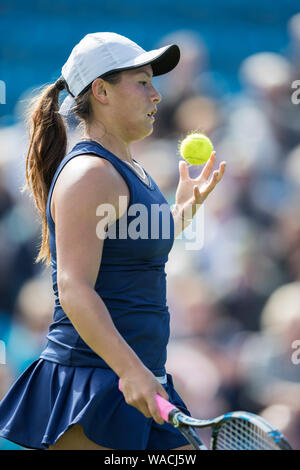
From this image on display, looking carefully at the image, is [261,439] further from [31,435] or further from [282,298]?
[282,298]

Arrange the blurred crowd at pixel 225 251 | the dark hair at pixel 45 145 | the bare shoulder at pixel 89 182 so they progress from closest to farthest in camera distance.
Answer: the bare shoulder at pixel 89 182 → the dark hair at pixel 45 145 → the blurred crowd at pixel 225 251

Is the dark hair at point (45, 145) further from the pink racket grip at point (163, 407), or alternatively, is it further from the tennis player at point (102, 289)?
the pink racket grip at point (163, 407)

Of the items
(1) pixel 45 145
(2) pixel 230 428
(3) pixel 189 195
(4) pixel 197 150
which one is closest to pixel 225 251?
(4) pixel 197 150

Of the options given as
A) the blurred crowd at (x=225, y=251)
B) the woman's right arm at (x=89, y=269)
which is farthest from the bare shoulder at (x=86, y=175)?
the blurred crowd at (x=225, y=251)

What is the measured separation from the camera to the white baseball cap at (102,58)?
1.74 metres

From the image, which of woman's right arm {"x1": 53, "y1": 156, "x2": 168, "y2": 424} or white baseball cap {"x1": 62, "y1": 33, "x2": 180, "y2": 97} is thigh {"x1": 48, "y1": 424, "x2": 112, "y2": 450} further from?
white baseball cap {"x1": 62, "y1": 33, "x2": 180, "y2": 97}

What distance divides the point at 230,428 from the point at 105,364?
34 cm

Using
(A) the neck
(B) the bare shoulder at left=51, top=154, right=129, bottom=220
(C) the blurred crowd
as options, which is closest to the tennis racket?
(B) the bare shoulder at left=51, top=154, right=129, bottom=220

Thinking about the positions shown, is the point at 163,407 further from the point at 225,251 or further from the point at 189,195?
the point at 225,251

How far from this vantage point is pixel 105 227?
1575 millimetres

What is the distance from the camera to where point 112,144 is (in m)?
1.75

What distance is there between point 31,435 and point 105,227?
56 cm

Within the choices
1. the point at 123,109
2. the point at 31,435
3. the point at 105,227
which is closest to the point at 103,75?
Answer: the point at 123,109

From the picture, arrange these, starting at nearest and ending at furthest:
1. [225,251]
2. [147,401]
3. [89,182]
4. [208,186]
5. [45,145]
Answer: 1. [147,401]
2. [89,182]
3. [45,145]
4. [208,186]
5. [225,251]
